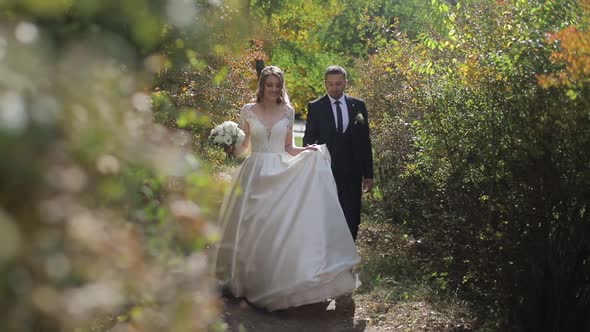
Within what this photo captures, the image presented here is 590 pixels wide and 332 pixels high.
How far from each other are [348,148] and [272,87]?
1666mm

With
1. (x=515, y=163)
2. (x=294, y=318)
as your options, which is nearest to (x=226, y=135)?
(x=294, y=318)

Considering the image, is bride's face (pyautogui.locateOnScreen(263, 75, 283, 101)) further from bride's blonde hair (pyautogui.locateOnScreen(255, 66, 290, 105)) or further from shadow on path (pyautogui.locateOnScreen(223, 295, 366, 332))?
shadow on path (pyautogui.locateOnScreen(223, 295, 366, 332))

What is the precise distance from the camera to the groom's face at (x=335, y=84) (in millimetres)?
8852

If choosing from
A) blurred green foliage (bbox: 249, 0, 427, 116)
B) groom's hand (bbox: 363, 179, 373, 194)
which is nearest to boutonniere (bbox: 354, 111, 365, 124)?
groom's hand (bbox: 363, 179, 373, 194)

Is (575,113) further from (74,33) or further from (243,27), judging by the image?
(74,33)

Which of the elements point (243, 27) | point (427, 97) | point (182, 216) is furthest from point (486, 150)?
point (182, 216)

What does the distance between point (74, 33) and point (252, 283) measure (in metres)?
5.08

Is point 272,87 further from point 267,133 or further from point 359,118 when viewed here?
point 359,118

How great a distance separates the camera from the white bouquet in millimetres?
7383

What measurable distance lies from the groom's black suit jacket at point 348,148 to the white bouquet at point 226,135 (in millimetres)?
1546

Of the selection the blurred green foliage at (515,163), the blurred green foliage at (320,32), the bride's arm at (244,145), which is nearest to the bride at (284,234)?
the bride's arm at (244,145)

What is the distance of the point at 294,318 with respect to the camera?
6695 mm

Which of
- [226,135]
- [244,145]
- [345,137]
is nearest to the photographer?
[226,135]

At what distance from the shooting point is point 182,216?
1977 millimetres
